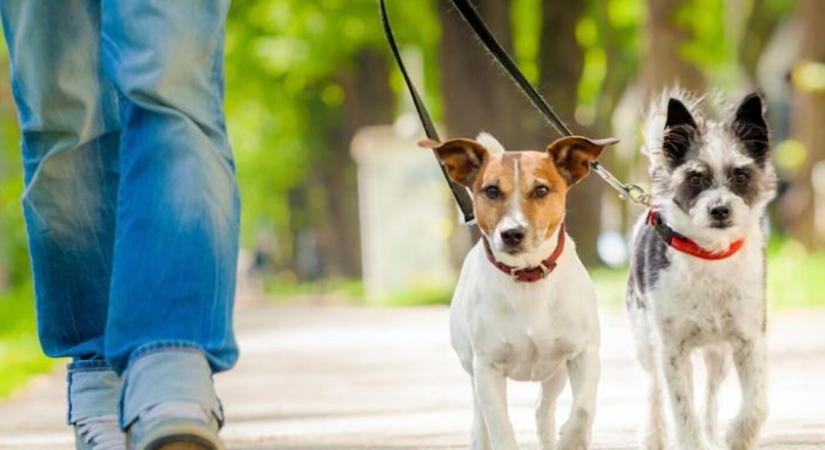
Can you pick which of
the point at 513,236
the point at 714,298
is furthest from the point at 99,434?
the point at 714,298

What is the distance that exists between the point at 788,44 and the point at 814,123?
68.7 ft

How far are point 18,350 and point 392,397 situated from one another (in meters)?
5.89

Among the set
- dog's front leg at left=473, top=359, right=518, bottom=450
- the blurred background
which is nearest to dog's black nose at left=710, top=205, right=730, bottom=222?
dog's front leg at left=473, top=359, right=518, bottom=450

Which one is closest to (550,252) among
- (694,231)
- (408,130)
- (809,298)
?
(694,231)

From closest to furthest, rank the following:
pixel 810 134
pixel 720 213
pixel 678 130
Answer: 1. pixel 720 213
2. pixel 678 130
3. pixel 810 134

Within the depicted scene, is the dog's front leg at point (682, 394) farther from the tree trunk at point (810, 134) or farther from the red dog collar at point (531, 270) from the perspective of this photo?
the tree trunk at point (810, 134)

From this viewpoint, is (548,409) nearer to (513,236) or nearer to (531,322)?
(531,322)

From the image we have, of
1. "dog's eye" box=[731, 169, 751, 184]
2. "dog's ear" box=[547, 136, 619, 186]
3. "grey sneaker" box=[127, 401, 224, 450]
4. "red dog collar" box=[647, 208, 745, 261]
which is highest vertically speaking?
"dog's ear" box=[547, 136, 619, 186]

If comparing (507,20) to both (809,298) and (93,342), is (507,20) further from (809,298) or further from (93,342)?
(93,342)

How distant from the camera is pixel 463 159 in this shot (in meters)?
5.54

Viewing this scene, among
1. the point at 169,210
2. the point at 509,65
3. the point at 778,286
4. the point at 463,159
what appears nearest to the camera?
the point at 169,210

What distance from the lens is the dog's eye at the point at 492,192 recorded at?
5.34 metres

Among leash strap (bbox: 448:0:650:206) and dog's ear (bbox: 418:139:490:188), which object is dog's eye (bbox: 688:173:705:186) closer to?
leash strap (bbox: 448:0:650:206)

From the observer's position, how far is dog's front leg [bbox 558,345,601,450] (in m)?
5.27
